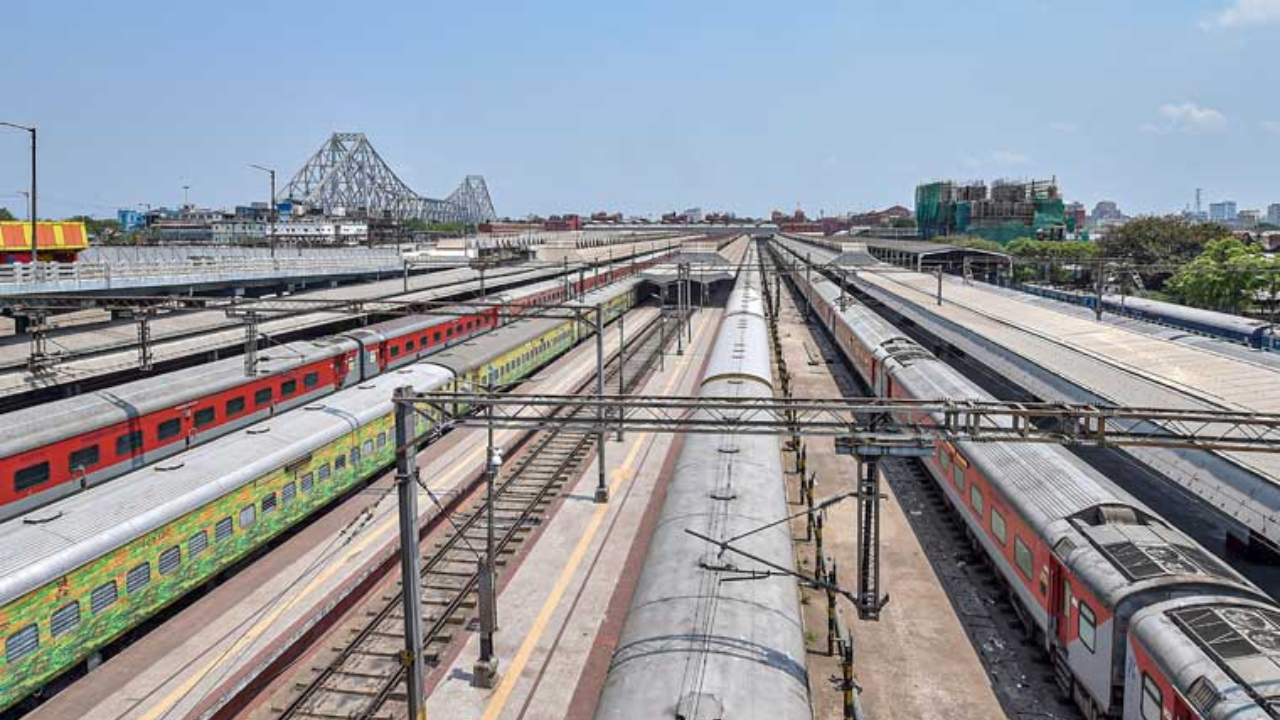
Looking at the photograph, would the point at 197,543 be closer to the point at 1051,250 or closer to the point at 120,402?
the point at 120,402

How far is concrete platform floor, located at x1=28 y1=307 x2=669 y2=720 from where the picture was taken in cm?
1512

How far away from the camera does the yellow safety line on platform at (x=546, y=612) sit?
617 inches

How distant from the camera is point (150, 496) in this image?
17.2 metres

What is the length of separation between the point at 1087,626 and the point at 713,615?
20.8 feet

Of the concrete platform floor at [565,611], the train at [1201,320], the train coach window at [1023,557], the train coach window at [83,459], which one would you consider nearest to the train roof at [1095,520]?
the train coach window at [1023,557]

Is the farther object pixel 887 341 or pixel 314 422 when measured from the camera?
pixel 887 341

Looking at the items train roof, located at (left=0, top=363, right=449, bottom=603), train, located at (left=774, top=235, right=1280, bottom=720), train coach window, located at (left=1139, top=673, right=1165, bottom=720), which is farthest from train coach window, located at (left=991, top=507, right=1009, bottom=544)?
train roof, located at (left=0, top=363, right=449, bottom=603)

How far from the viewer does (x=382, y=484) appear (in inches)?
1089

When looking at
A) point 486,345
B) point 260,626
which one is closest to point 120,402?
point 260,626

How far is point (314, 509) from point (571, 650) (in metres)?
9.30

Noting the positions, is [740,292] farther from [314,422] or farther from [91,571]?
[91,571]

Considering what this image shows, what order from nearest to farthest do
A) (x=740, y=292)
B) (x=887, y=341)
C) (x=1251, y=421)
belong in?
(x=1251, y=421), (x=887, y=341), (x=740, y=292)

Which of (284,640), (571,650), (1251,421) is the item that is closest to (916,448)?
(1251,421)

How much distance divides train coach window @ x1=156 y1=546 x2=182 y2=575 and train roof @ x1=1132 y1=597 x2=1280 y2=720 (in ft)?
56.8
